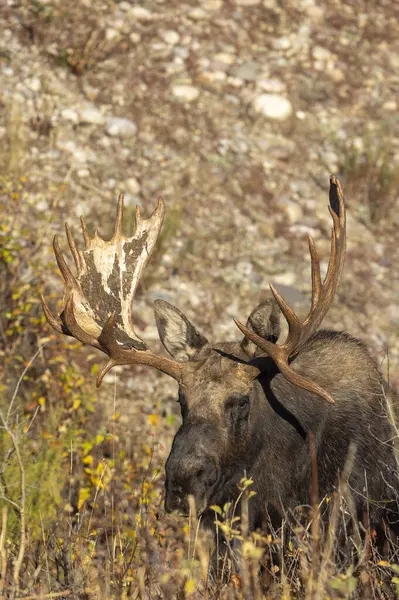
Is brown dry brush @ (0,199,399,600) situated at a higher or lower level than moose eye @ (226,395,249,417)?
lower

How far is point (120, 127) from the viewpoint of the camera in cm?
1000

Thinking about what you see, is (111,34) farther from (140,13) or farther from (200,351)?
(200,351)

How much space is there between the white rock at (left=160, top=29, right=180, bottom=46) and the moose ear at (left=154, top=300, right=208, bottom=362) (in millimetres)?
6376

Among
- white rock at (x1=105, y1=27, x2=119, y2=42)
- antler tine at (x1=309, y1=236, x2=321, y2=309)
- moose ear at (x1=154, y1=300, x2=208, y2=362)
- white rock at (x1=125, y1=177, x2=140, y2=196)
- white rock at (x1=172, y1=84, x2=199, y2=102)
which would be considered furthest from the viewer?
white rock at (x1=105, y1=27, x2=119, y2=42)

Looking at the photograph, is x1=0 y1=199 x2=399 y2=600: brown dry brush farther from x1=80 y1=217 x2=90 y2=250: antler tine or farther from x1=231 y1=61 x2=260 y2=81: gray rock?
x1=231 y1=61 x2=260 y2=81: gray rock

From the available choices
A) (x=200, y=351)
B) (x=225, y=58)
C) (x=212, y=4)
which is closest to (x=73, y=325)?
(x=200, y=351)

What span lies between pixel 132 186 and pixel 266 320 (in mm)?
4764

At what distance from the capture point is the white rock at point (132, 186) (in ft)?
30.9

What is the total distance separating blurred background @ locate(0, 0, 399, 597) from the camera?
303 inches

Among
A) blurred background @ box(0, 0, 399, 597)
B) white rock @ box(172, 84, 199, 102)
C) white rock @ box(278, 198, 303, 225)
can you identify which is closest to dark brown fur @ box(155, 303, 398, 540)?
blurred background @ box(0, 0, 399, 597)

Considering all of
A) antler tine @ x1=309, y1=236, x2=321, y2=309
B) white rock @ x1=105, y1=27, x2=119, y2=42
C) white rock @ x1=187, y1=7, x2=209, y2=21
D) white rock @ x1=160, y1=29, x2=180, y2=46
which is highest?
antler tine @ x1=309, y1=236, x2=321, y2=309

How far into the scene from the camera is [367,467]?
515 cm

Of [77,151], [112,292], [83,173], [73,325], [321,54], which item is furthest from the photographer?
[321,54]

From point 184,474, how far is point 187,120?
654 cm
